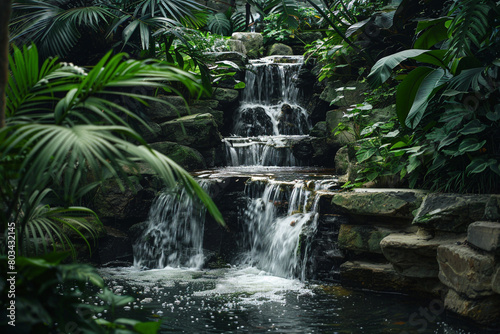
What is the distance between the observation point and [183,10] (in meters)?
5.90

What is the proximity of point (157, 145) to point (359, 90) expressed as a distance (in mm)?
3752

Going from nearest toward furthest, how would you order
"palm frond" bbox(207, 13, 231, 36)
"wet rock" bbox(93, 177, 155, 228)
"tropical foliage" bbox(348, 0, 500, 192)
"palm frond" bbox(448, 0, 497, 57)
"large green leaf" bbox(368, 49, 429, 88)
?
"palm frond" bbox(448, 0, 497, 57), "tropical foliage" bbox(348, 0, 500, 192), "large green leaf" bbox(368, 49, 429, 88), "wet rock" bbox(93, 177, 155, 228), "palm frond" bbox(207, 13, 231, 36)

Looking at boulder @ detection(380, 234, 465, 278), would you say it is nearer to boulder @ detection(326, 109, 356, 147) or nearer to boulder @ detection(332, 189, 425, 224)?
boulder @ detection(332, 189, 425, 224)

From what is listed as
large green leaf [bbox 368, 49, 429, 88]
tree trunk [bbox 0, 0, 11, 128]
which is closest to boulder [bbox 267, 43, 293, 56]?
large green leaf [bbox 368, 49, 429, 88]


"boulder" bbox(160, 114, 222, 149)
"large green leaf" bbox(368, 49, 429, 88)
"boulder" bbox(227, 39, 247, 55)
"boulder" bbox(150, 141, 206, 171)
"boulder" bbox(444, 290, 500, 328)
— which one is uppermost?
"boulder" bbox(227, 39, 247, 55)

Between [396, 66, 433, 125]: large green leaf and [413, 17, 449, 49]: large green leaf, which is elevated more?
[413, 17, 449, 49]: large green leaf

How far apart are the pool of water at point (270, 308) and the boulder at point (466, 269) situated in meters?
0.30

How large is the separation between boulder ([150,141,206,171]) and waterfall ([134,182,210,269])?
132 cm

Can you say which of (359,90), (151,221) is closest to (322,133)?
(359,90)

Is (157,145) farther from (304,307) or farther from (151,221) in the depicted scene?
(304,307)

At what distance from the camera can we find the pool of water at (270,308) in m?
3.71

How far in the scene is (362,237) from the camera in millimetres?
5031

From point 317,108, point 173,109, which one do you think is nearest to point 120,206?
point 173,109

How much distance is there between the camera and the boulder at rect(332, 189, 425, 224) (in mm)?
4754
